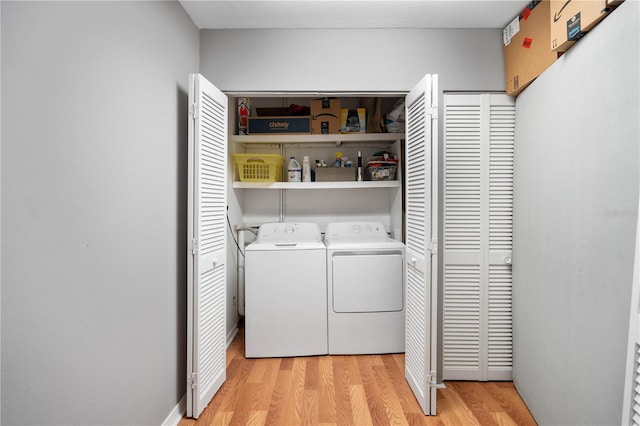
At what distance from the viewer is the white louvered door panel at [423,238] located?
185cm

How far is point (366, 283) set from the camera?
2.62 meters

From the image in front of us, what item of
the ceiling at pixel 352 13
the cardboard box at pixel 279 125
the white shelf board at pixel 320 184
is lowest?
the white shelf board at pixel 320 184

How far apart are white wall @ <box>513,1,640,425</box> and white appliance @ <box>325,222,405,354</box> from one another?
3.02 feet

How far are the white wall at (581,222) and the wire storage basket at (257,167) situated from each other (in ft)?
6.39

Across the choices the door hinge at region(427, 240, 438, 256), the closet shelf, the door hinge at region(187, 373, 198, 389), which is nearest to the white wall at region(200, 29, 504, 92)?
the closet shelf

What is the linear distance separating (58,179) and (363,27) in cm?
201

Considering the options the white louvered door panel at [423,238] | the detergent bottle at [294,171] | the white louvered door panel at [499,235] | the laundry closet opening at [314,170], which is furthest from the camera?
the detergent bottle at [294,171]

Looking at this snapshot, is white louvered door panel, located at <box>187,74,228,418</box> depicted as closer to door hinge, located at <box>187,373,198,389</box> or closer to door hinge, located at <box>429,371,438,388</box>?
door hinge, located at <box>187,373,198,389</box>

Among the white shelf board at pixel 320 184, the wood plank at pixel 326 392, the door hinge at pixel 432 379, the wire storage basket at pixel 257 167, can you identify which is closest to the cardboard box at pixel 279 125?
the wire storage basket at pixel 257 167

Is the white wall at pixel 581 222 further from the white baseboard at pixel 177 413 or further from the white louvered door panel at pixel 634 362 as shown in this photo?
the white baseboard at pixel 177 413

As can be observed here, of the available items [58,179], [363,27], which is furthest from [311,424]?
[363,27]

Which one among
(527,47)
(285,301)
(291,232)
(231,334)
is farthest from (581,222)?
(231,334)

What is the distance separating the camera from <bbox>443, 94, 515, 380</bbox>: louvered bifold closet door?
2162 millimetres

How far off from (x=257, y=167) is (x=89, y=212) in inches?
71.8
